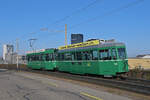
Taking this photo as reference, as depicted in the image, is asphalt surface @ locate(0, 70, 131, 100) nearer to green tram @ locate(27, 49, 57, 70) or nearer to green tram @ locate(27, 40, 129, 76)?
green tram @ locate(27, 40, 129, 76)

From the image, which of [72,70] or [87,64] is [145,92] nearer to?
[87,64]

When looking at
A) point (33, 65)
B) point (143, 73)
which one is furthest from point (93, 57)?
point (33, 65)

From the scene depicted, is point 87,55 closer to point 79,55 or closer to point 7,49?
point 79,55

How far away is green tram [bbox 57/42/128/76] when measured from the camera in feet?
46.4

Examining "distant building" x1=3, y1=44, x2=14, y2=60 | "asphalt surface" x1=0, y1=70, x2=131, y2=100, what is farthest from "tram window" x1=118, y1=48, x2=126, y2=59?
"distant building" x1=3, y1=44, x2=14, y2=60

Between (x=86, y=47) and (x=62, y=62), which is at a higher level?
(x=86, y=47)

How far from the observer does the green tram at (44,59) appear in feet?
79.2

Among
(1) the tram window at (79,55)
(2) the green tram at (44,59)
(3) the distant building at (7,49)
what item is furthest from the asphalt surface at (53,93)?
(3) the distant building at (7,49)

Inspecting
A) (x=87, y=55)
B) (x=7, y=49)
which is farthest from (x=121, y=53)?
(x=7, y=49)

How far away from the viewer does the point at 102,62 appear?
48.2ft

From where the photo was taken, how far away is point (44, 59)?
2608 cm

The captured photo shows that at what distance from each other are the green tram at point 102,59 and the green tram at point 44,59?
21.3 ft

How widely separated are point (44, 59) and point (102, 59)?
43.2 feet

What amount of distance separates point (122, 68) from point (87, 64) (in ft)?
11.5
